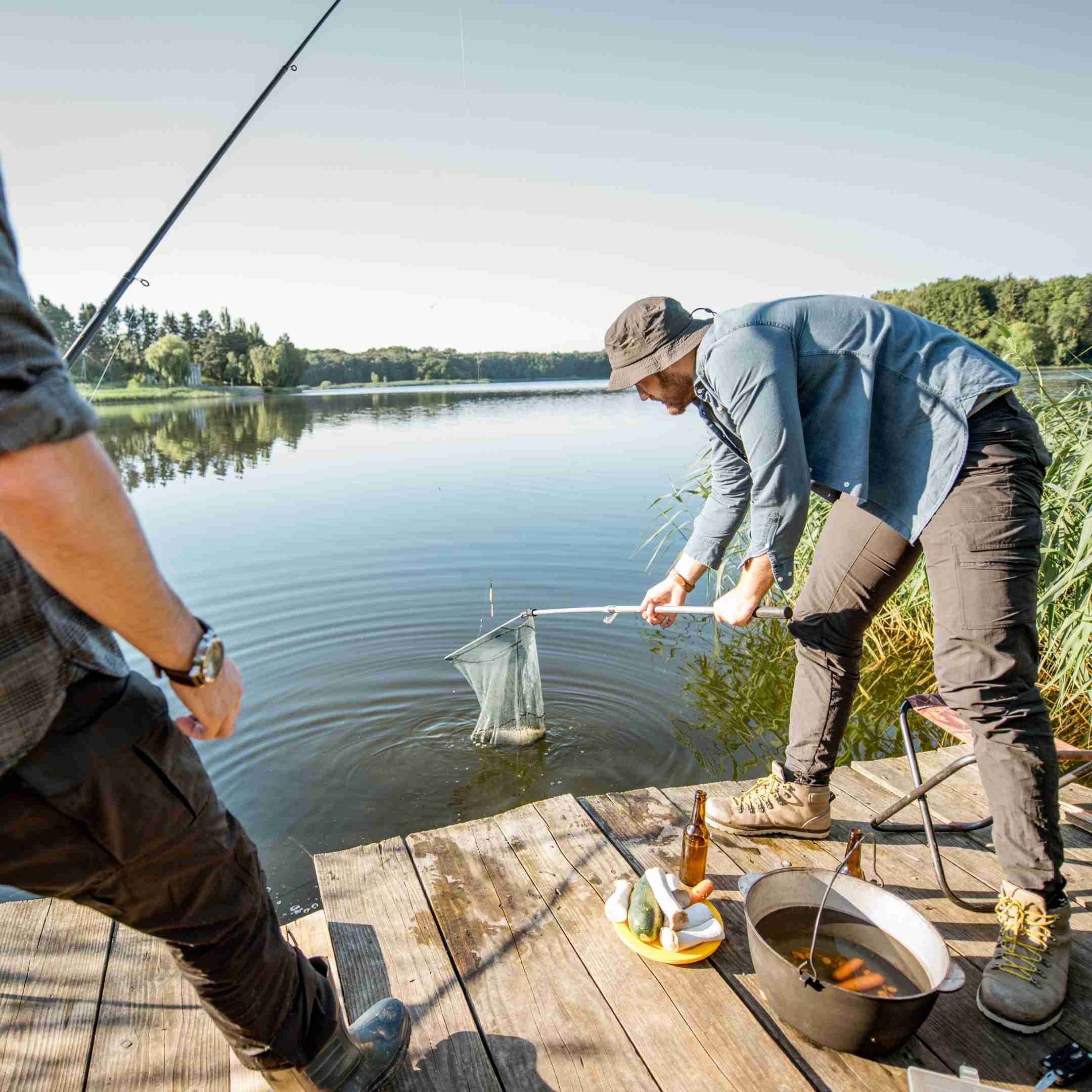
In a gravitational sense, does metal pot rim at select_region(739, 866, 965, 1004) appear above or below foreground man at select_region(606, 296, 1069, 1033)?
below

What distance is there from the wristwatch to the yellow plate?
145 cm

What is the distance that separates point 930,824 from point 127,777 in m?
2.20

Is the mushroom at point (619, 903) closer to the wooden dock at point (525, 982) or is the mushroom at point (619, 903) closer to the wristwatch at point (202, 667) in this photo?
the wooden dock at point (525, 982)

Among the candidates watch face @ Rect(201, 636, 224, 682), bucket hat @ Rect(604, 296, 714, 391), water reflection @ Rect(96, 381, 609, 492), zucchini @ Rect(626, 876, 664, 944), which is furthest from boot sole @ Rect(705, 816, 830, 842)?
water reflection @ Rect(96, 381, 609, 492)

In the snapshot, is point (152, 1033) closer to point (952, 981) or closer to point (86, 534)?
point (86, 534)

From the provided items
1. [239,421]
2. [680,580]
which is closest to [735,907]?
[680,580]

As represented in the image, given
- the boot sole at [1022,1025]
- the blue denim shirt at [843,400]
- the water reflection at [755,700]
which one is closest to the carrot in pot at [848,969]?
the boot sole at [1022,1025]

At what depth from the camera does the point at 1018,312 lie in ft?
56.6

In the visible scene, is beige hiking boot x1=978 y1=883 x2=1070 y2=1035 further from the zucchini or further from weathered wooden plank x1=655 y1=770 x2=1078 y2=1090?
the zucchini

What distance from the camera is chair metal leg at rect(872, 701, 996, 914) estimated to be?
2.24 meters

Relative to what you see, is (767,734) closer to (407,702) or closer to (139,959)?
(407,702)

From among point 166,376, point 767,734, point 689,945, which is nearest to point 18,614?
point 689,945

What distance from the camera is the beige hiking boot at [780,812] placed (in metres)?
2.54

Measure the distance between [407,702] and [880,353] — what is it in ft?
12.3
